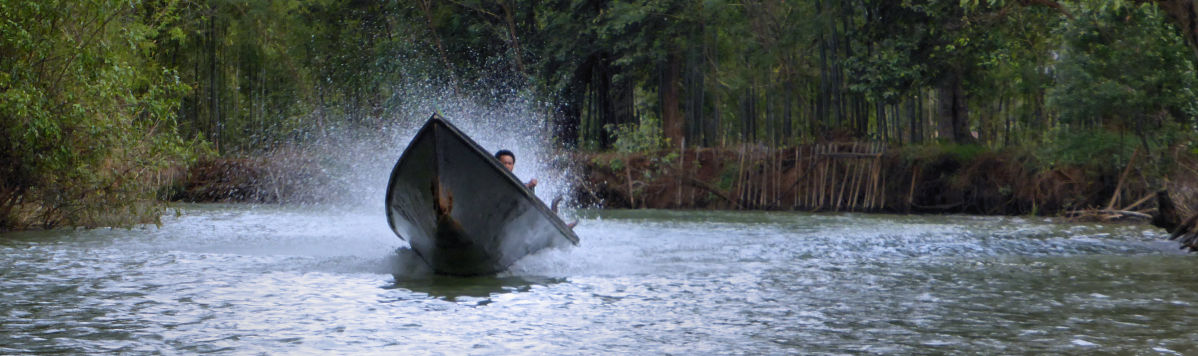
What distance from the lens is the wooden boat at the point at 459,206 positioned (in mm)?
9273

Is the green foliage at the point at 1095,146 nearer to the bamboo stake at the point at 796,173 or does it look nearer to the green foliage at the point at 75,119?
the bamboo stake at the point at 796,173

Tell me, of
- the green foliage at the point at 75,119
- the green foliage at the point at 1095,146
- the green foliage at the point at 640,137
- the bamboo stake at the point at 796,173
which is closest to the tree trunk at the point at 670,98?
the green foliage at the point at 640,137

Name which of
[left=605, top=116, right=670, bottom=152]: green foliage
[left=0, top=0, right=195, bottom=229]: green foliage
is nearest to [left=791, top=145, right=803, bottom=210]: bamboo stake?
[left=605, top=116, right=670, bottom=152]: green foliage

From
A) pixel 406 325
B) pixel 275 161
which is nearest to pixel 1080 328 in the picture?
pixel 406 325

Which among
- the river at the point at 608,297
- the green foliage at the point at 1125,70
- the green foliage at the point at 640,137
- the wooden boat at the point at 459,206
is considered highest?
the green foliage at the point at 1125,70

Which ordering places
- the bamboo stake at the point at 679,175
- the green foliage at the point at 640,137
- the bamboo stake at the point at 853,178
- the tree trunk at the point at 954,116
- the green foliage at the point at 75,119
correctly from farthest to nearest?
the green foliage at the point at 640,137 < the bamboo stake at the point at 679,175 < the tree trunk at the point at 954,116 < the bamboo stake at the point at 853,178 < the green foliage at the point at 75,119

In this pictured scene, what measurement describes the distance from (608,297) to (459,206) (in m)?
1.68

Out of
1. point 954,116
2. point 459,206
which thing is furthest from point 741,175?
point 459,206

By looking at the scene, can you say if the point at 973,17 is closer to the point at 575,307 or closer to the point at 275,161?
the point at 575,307

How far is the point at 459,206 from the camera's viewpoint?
9.48 m

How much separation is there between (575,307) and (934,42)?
16.5 meters

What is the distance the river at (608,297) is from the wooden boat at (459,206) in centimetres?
25

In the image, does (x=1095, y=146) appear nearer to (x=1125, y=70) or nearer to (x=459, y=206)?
(x=1125, y=70)

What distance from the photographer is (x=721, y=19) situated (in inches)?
1132
